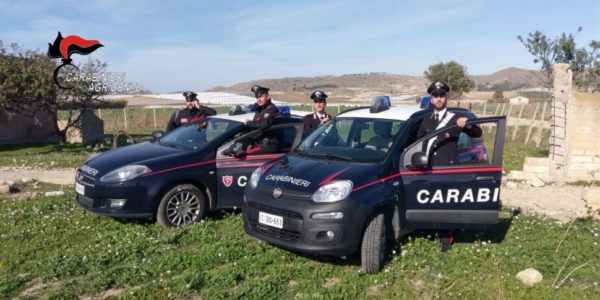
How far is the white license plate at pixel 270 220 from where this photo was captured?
508cm

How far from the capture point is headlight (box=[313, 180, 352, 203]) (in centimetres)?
493

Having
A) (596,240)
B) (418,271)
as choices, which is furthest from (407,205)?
(596,240)

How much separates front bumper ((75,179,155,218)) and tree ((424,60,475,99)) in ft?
150

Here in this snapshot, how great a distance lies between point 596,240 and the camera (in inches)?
254

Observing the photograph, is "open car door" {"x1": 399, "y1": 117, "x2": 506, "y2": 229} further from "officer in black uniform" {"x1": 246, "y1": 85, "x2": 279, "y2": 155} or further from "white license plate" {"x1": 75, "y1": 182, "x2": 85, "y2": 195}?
"white license plate" {"x1": 75, "y1": 182, "x2": 85, "y2": 195}

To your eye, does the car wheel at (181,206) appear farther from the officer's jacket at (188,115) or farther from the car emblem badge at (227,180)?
the officer's jacket at (188,115)

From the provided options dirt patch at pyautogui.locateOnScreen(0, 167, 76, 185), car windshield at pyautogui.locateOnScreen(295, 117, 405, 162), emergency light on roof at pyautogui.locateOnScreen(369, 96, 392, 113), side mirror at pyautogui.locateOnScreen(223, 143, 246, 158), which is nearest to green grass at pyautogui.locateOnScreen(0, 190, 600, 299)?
side mirror at pyautogui.locateOnScreen(223, 143, 246, 158)

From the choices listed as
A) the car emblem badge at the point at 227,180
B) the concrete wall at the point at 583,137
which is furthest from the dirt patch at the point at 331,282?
the concrete wall at the point at 583,137

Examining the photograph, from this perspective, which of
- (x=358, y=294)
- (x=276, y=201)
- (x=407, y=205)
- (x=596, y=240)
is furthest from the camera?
(x=596, y=240)

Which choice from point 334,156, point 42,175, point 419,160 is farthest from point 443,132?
point 42,175

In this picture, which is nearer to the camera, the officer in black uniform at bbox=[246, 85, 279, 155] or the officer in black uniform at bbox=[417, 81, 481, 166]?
the officer in black uniform at bbox=[417, 81, 481, 166]

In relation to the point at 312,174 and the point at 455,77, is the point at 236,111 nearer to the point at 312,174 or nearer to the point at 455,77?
the point at 312,174

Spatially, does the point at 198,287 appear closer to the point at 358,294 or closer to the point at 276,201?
the point at 276,201

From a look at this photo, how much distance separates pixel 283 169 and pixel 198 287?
150 centimetres
